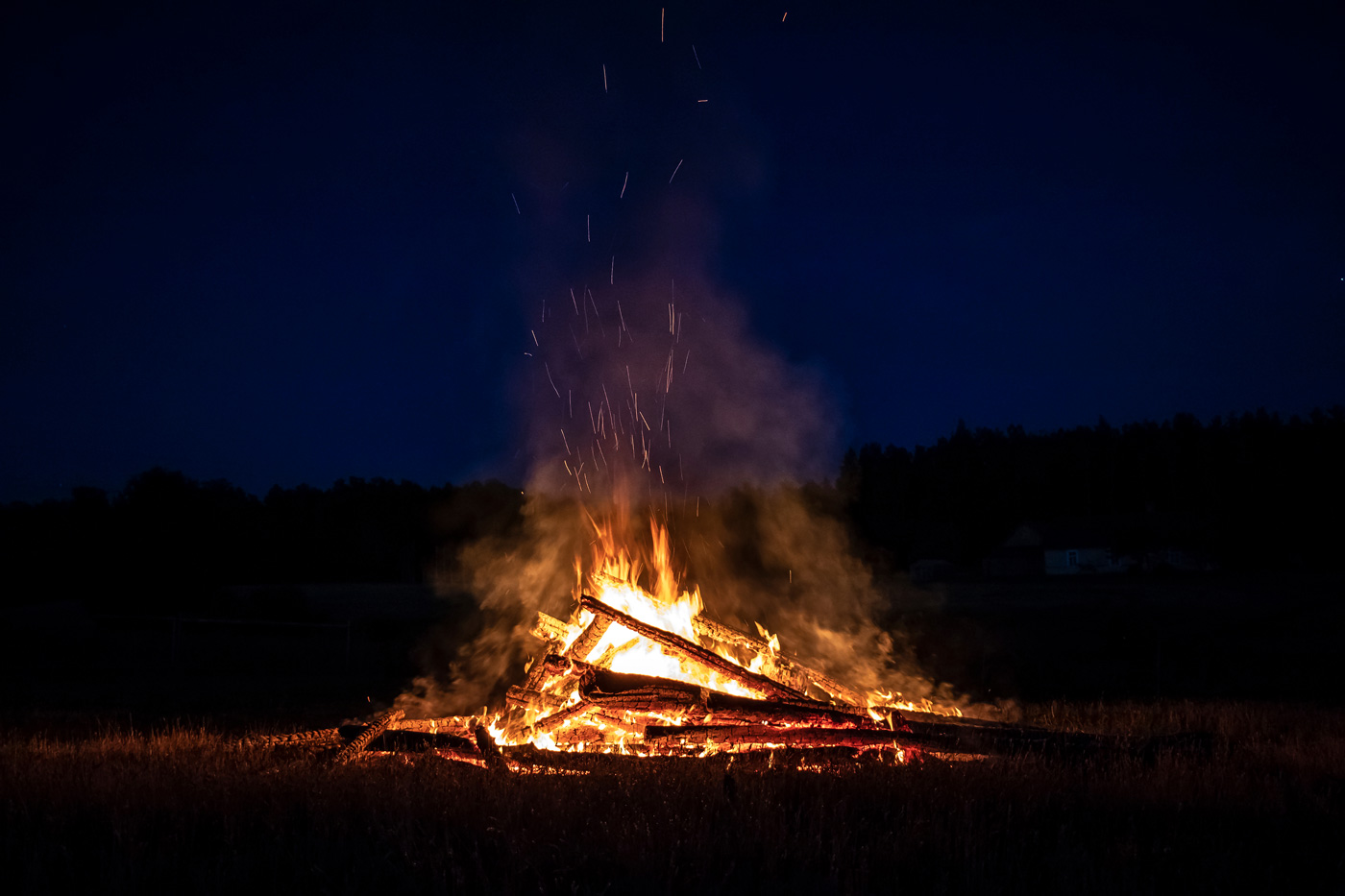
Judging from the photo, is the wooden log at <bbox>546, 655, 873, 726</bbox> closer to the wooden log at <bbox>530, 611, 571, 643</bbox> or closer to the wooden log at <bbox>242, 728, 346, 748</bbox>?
the wooden log at <bbox>530, 611, 571, 643</bbox>

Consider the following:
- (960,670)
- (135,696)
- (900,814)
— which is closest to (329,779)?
(900,814)

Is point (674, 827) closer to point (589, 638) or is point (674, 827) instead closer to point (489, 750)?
point (489, 750)

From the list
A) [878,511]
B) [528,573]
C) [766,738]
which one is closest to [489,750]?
[766,738]

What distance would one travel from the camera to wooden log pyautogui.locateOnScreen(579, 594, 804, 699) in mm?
7590

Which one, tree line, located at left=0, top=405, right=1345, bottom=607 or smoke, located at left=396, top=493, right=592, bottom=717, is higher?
tree line, located at left=0, top=405, right=1345, bottom=607

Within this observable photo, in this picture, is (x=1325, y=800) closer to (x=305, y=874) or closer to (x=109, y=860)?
(x=305, y=874)

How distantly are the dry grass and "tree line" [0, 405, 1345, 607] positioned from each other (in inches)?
364

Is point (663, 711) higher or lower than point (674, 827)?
higher

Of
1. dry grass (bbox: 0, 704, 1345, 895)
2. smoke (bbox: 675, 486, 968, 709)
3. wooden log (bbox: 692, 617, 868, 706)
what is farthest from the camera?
smoke (bbox: 675, 486, 968, 709)

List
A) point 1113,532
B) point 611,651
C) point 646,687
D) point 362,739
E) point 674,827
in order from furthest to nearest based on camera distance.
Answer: point 1113,532, point 611,651, point 646,687, point 362,739, point 674,827

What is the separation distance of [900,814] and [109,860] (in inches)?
153

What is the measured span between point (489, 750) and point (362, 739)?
3.70 feet

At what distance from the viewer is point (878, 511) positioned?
90188 millimetres

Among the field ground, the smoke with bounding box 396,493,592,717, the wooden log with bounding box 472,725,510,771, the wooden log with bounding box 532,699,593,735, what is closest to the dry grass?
the field ground
